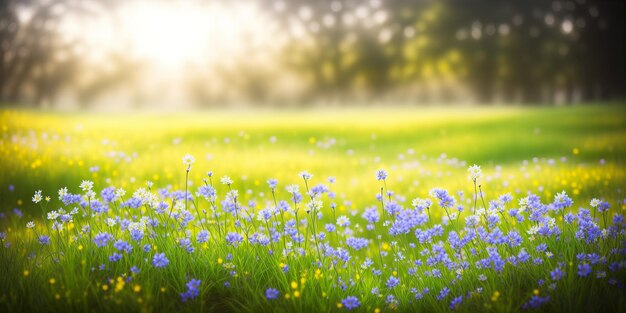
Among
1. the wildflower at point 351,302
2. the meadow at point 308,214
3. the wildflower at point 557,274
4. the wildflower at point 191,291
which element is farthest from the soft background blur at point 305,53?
the wildflower at point 557,274

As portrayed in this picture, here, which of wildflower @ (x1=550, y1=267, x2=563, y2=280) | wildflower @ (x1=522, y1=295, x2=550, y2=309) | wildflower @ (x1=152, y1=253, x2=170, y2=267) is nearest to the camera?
wildflower @ (x1=522, y1=295, x2=550, y2=309)

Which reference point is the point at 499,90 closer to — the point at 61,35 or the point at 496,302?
the point at 61,35

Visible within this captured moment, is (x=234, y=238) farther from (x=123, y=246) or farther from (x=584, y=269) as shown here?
(x=584, y=269)

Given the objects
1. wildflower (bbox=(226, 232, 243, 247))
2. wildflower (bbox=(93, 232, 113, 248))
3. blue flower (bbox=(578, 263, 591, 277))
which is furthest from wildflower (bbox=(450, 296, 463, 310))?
wildflower (bbox=(93, 232, 113, 248))

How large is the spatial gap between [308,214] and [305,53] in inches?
339

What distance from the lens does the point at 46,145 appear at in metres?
6.78

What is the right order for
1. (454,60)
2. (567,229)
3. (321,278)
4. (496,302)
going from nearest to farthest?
(496,302) < (321,278) < (567,229) < (454,60)

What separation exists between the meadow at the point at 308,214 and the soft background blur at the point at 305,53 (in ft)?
2.93

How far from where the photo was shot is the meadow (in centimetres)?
304

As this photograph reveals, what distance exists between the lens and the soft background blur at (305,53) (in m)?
9.01

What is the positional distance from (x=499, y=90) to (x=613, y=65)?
325 centimetres

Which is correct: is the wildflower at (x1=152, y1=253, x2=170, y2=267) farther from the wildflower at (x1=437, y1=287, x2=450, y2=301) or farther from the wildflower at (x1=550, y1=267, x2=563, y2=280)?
the wildflower at (x1=550, y1=267, x2=563, y2=280)

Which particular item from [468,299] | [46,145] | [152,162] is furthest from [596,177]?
[46,145]

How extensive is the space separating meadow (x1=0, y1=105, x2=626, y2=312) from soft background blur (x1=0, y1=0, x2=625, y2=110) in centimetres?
89
